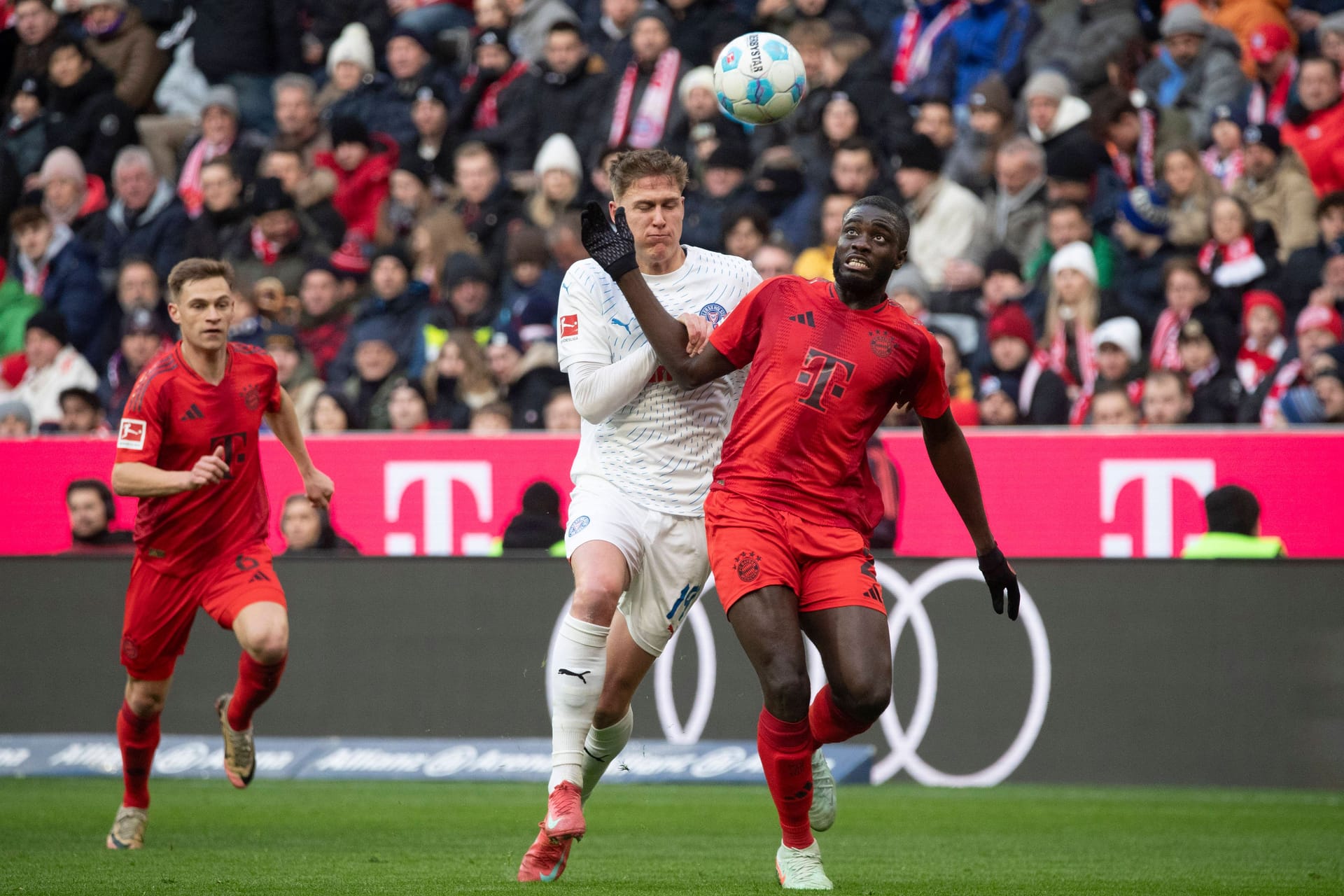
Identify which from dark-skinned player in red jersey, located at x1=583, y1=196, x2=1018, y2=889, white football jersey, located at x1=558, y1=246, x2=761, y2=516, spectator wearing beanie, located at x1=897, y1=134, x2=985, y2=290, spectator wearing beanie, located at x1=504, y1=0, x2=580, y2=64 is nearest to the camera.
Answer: dark-skinned player in red jersey, located at x1=583, y1=196, x2=1018, y2=889

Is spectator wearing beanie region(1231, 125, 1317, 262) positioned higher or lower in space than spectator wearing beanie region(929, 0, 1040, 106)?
lower

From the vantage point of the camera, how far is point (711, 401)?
6.95 m

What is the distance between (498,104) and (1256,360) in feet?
24.3

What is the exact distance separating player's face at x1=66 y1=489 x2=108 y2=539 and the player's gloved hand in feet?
23.3

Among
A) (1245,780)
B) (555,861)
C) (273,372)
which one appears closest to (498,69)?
(273,372)

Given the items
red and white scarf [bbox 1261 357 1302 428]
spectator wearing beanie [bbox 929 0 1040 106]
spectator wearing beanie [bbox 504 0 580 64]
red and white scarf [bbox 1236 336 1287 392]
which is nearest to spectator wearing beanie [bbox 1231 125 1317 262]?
red and white scarf [bbox 1236 336 1287 392]

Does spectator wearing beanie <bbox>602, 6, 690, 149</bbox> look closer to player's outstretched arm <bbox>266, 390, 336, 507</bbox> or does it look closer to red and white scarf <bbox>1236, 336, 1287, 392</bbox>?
red and white scarf <bbox>1236, 336, 1287, 392</bbox>

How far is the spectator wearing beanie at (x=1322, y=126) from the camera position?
13.3 m

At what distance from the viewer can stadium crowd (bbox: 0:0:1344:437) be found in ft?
41.6

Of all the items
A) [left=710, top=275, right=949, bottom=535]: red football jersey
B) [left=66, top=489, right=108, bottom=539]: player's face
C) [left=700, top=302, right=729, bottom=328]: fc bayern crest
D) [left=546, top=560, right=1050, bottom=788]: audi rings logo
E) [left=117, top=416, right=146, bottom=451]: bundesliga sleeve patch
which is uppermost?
[left=700, top=302, right=729, bottom=328]: fc bayern crest

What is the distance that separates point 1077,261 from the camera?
12.9 metres

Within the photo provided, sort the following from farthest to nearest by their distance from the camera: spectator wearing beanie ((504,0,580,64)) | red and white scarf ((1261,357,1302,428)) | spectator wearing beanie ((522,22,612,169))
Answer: spectator wearing beanie ((504,0,580,64)) → spectator wearing beanie ((522,22,612,169)) → red and white scarf ((1261,357,1302,428))

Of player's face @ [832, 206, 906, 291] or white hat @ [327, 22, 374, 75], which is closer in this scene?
player's face @ [832, 206, 906, 291]

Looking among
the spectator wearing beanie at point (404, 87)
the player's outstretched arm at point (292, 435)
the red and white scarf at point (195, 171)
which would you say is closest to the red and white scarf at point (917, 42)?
the spectator wearing beanie at point (404, 87)
